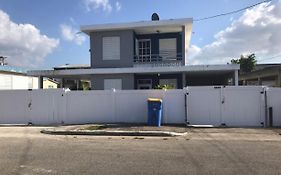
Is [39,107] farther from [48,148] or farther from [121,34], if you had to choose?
[121,34]

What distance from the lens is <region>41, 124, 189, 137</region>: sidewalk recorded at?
1377 centimetres

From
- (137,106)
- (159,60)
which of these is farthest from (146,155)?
(159,60)

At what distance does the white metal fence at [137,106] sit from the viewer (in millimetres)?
15914

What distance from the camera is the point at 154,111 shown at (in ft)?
52.1

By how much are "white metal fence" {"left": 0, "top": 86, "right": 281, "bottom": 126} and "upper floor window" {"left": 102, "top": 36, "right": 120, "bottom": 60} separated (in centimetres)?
872

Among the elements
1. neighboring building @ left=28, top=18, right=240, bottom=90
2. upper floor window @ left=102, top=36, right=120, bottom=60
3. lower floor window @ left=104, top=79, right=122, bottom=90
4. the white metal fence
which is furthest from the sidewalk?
upper floor window @ left=102, top=36, right=120, bottom=60

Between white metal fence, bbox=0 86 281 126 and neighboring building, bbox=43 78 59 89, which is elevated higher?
neighboring building, bbox=43 78 59 89

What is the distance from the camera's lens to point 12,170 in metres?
7.53

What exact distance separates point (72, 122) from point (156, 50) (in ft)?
39.2

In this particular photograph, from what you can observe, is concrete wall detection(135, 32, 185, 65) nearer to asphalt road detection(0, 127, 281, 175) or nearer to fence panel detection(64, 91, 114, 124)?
fence panel detection(64, 91, 114, 124)

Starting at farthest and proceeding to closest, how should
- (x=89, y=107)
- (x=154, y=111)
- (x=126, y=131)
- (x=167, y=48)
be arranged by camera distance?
1. (x=167, y=48)
2. (x=89, y=107)
3. (x=154, y=111)
4. (x=126, y=131)

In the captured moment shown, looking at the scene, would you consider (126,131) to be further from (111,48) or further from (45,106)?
(111,48)

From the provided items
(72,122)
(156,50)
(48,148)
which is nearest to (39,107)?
(72,122)

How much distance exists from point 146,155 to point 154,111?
6.78 meters
